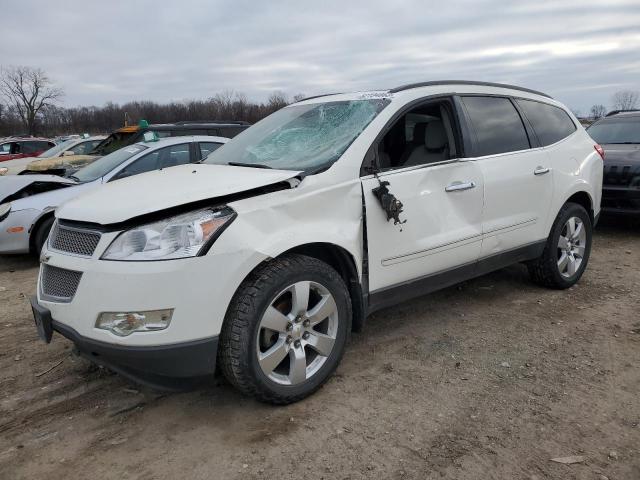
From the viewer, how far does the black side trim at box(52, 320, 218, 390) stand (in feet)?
8.26

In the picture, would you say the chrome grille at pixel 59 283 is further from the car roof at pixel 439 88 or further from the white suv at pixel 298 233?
the car roof at pixel 439 88

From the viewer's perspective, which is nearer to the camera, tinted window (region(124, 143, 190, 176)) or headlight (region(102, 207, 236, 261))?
headlight (region(102, 207, 236, 261))

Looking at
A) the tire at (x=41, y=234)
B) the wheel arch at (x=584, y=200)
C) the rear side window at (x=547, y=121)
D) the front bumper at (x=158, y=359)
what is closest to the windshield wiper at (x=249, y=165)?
the front bumper at (x=158, y=359)

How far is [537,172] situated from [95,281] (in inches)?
138

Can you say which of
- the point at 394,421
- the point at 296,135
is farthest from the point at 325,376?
the point at 296,135

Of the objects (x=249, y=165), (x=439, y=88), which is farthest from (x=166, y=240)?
(x=439, y=88)

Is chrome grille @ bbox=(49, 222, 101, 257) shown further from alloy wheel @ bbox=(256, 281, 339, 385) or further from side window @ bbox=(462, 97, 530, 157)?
side window @ bbox=(462, 97, 530, 157)

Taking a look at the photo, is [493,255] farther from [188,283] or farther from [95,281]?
[95,281]

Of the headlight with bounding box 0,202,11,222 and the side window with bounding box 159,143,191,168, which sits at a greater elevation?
the side window with bounding box 159,143,191,168

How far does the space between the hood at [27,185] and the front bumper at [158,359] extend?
4671 millimetres

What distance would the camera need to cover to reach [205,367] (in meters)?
2.64

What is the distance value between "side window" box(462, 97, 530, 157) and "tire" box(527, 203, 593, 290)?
0.85m

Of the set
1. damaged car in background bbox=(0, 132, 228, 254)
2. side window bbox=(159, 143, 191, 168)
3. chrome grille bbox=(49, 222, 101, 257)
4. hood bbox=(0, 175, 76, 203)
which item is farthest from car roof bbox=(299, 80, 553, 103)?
hood bbox=(0, 175, 76, 203)

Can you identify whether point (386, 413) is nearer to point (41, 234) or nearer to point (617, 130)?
point (41, 234)
